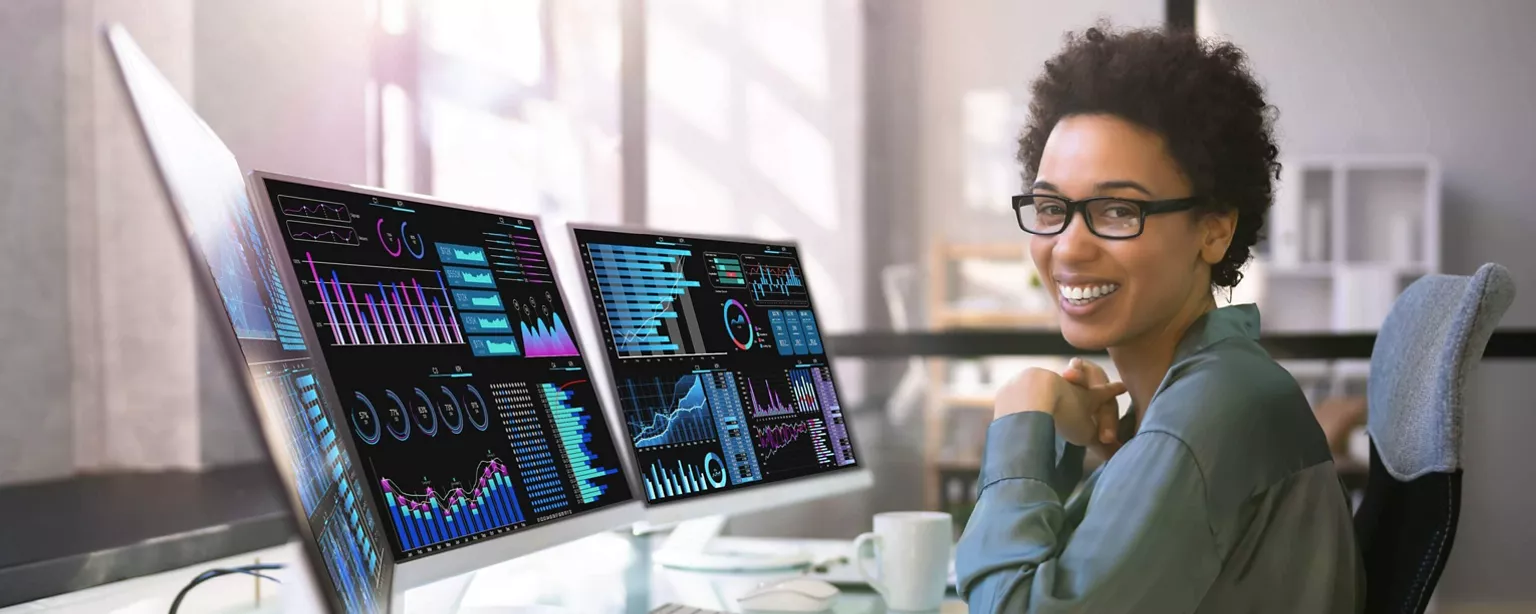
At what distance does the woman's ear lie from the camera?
1050 mm

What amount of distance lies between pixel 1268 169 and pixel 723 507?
67 cm

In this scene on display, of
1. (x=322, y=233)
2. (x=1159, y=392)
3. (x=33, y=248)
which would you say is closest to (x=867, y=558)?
(x=1159, y=392)

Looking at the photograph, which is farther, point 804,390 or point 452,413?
point 804,390

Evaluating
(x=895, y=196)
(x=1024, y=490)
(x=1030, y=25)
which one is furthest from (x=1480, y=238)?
(x=1024, y=490)

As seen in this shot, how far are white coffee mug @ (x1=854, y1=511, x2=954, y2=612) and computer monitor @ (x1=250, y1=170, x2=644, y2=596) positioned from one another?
279 mm

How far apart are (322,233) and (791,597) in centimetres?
59

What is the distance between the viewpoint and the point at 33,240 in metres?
2.62

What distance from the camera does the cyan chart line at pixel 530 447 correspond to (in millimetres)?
1079

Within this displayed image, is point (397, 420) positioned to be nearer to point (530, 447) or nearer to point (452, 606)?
point (530, 447)

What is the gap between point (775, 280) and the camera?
152cm

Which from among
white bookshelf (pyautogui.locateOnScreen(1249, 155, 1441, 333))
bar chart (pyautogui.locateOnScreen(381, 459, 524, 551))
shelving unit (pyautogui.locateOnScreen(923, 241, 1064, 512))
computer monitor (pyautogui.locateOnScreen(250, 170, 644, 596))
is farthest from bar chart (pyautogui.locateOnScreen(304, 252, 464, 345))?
white bookshelf (pyautogui.locateOnScreen(1249, 155, 1441, 333))

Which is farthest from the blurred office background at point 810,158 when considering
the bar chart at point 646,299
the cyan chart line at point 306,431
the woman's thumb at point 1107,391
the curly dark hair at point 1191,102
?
the cyan chart line at point 306,431

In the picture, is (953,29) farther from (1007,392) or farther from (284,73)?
(1007,392)

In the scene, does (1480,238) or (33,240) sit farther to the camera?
(1480,238)
